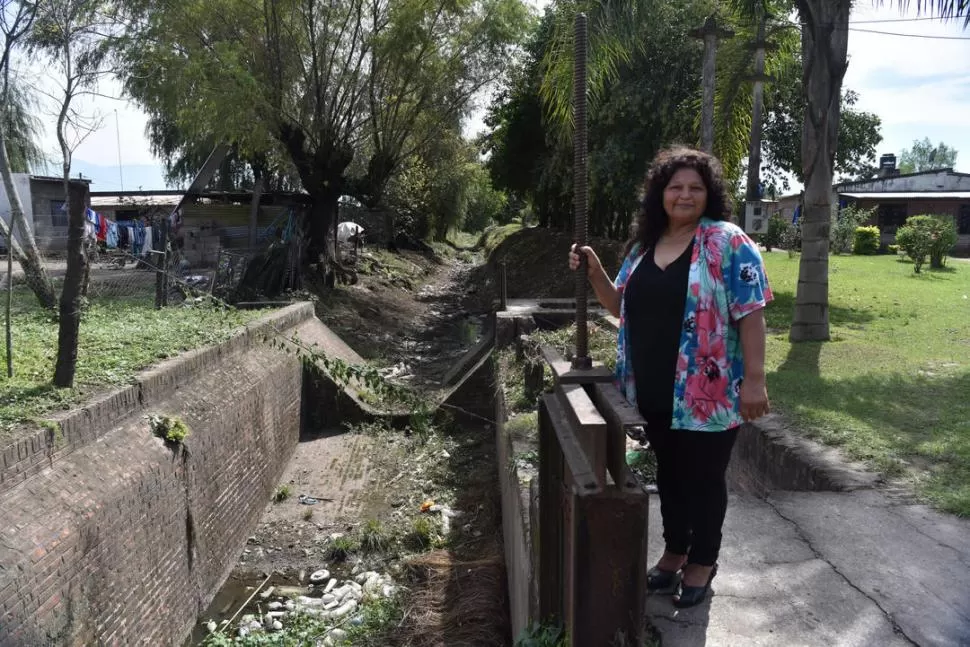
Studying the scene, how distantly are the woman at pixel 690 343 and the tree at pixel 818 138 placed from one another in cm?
700

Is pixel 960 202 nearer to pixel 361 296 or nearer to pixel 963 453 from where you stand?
pixel 361 296

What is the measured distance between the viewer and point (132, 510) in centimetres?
499

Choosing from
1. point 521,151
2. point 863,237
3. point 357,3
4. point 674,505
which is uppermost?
point 357,3

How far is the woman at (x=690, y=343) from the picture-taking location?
8.77 feet

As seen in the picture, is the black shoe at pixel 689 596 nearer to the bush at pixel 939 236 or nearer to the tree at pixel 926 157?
the bush at pixel 939 236

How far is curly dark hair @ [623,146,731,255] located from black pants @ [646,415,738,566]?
2.42ft

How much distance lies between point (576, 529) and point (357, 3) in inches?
652

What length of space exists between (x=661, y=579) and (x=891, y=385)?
16.2 feet

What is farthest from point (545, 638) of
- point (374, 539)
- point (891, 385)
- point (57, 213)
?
point (57, 213)

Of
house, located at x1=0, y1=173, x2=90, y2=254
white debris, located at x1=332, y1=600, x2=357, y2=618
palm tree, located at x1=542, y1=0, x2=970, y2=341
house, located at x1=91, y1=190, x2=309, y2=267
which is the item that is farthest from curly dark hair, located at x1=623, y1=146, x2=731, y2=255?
house, located at x1=0, y1=173, x2=90, y2=254

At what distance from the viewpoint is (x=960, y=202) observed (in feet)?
98.0

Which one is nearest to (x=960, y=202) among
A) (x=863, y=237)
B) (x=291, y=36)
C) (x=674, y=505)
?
(x=863, y=237)

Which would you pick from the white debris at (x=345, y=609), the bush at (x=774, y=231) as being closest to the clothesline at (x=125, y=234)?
the white debris at (x=345, y=609)

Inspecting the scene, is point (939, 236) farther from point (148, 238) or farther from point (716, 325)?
point (148, 238)
